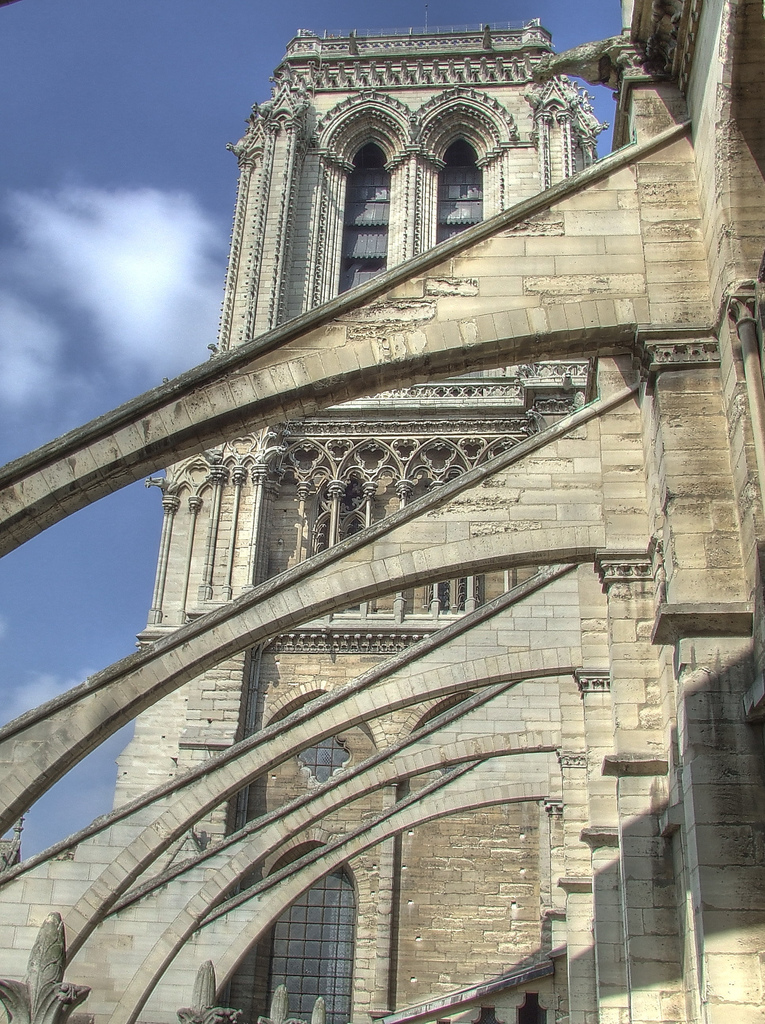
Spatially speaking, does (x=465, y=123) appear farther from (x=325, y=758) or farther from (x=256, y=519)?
(x=325, y=758)

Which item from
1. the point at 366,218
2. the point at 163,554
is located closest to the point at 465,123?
the point at 366,218

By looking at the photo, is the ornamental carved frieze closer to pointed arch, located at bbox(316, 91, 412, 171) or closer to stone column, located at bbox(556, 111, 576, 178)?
stone column, located at bbox(556, 111, 576, 178)

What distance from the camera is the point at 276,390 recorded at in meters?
6.55

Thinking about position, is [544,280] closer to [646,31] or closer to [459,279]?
[459,279]

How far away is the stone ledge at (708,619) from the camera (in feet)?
18.7

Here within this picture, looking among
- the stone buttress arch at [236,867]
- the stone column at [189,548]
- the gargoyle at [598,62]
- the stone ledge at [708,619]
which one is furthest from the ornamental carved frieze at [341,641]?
the stone ledge at [708,619]

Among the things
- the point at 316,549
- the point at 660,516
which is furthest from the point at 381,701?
the point at 316,549

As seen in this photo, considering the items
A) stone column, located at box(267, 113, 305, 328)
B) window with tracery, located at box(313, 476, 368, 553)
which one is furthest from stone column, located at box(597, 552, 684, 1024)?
stone column, located at box(267, 113, 305, 328)

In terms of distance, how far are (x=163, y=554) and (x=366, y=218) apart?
1080 cm

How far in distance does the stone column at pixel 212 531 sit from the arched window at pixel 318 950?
512 cm

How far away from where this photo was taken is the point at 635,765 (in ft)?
23.9

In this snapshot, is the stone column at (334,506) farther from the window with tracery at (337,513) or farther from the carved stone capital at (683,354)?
the carved stone capital at (683,354)

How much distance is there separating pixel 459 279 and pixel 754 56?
1.96 metres

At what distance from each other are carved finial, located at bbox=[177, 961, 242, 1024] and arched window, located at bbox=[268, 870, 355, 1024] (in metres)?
8.46
